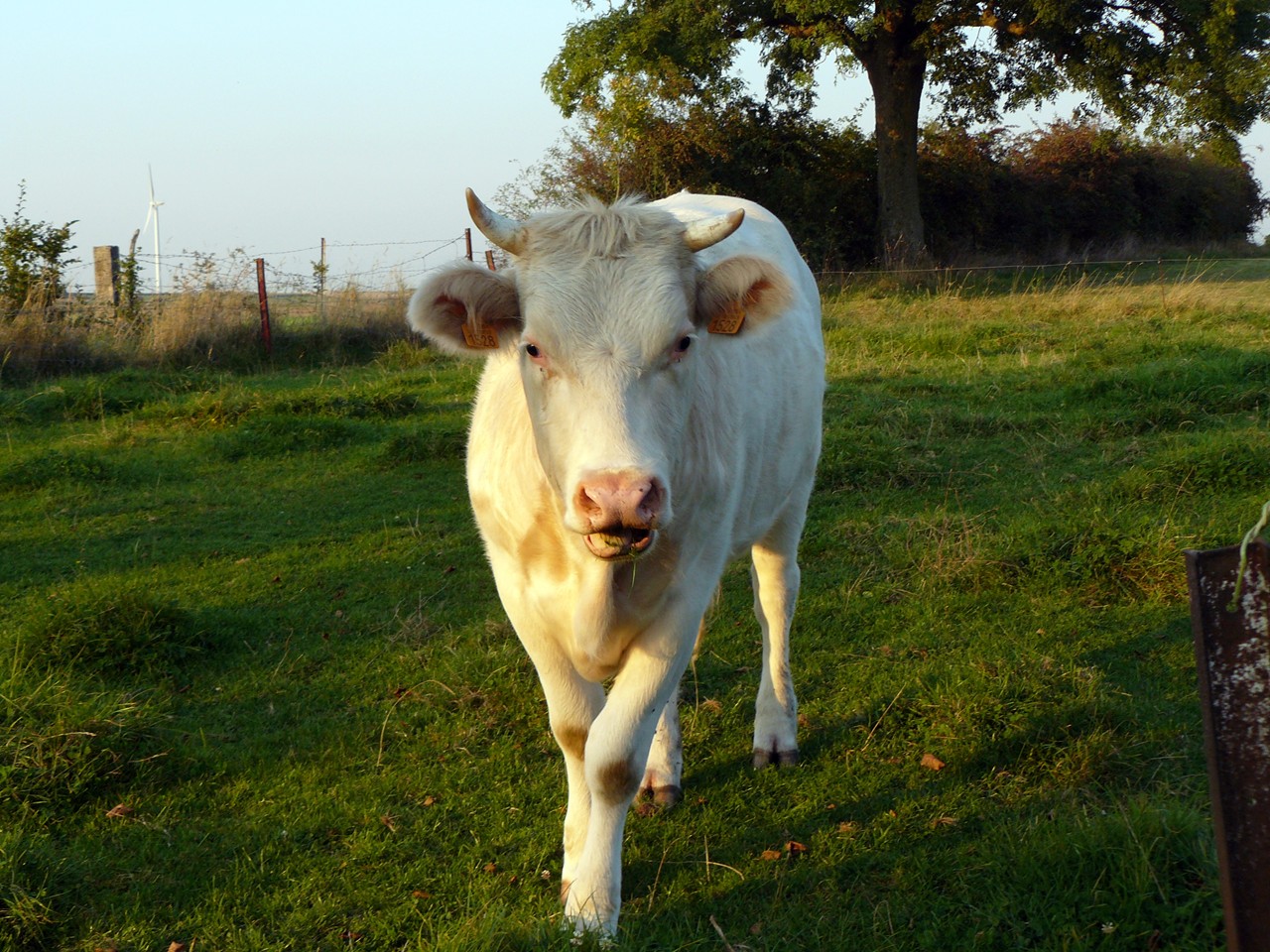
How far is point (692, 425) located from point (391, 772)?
1.70 meters

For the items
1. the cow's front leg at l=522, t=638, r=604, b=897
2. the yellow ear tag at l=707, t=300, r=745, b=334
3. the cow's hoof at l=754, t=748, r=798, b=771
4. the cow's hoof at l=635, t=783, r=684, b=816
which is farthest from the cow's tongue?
the cow's hoof at l=754, t=748, r=798, b=771

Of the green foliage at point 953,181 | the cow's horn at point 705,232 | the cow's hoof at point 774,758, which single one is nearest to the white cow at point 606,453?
the cow's horn at point 705,232

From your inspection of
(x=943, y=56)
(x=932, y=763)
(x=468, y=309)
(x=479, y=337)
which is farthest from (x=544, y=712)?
(x=943, y=56)

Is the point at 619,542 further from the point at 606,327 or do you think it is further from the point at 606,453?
the point at 606,327

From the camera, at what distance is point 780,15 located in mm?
19078

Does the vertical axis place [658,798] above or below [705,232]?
below

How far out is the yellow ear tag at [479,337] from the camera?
132 inches

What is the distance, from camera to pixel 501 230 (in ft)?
10.6

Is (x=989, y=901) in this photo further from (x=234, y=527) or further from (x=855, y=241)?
(x=855, y=241)

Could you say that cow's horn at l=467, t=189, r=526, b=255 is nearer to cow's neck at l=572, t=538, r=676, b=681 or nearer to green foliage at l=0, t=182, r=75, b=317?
cow's neck at l=572, t=538, r=676, b=681

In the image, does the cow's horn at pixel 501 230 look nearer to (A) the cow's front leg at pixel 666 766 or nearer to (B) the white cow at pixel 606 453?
(B) the white cow at pixel 606 453

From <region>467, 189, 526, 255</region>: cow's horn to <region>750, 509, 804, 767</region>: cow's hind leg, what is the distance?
1945 millimetres

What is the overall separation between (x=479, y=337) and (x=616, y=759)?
1.24 m

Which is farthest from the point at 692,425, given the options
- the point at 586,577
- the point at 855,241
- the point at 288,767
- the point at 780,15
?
the point at 855,241
